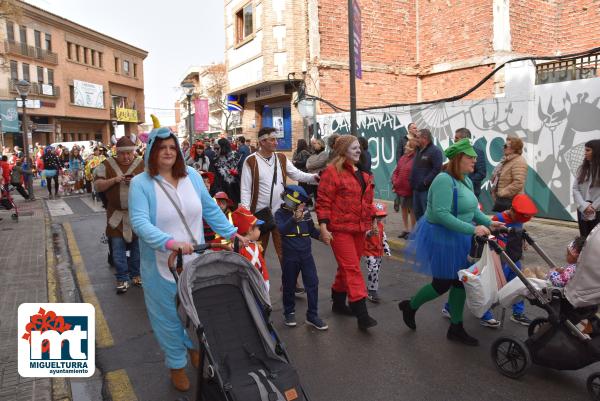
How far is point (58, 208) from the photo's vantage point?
15570mm

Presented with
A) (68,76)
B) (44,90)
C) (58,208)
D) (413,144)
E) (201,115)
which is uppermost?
(68,76)

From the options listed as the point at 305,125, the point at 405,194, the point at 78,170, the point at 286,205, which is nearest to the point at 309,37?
the point at 305,125

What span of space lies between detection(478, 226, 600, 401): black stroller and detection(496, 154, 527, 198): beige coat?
2.70 m

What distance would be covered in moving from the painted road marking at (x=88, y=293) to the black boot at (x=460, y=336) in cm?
319

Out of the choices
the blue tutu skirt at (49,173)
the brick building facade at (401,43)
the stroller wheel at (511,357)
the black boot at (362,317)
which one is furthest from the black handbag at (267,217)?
the blue tutu skirt at (49,173)

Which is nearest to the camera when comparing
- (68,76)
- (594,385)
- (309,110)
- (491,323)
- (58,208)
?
(594,385)

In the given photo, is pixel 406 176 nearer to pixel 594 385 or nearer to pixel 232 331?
pixel 594 385

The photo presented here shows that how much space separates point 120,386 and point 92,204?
45.0ft

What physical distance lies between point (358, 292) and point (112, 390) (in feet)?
7.45

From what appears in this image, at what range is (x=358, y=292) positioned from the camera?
4.68 meters

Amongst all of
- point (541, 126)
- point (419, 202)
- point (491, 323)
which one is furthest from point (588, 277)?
point (541, 126)

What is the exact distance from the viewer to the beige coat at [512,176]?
6203mm

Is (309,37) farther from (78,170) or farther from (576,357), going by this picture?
(576,357)

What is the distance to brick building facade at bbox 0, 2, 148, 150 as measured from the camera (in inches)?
1638
